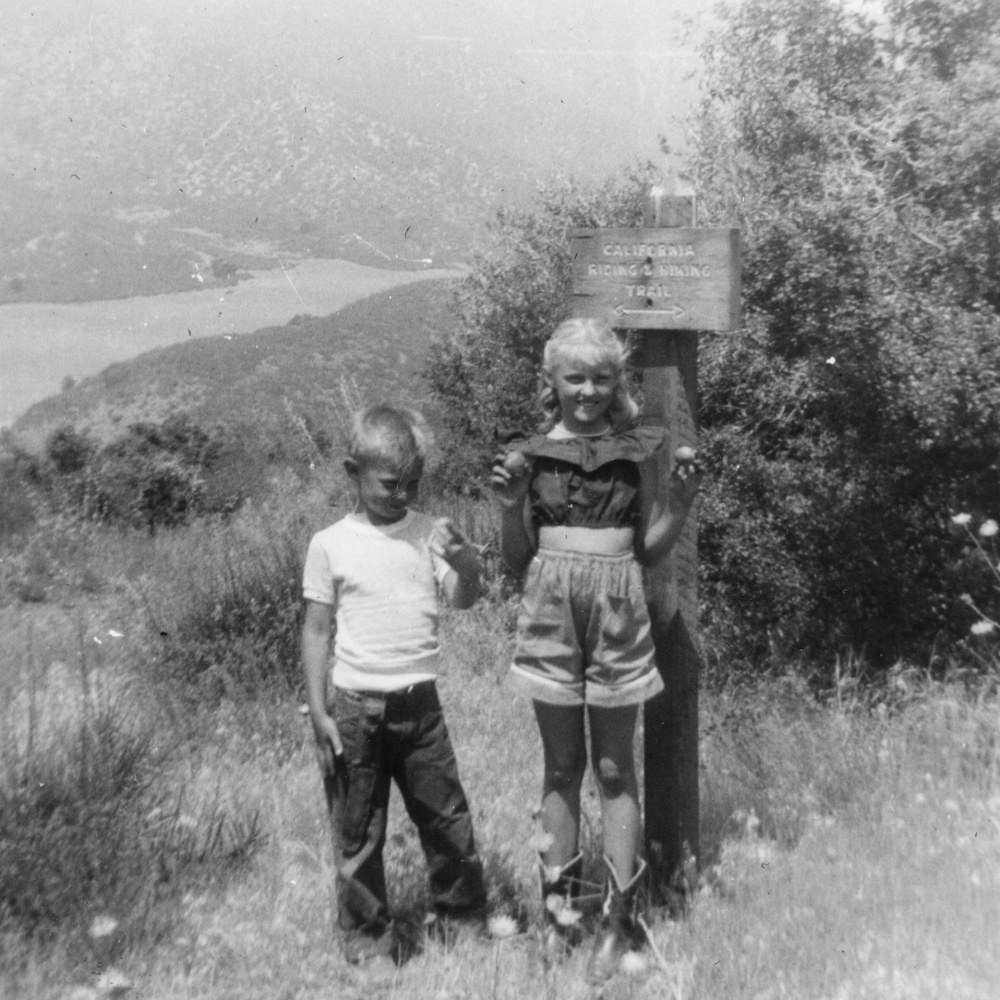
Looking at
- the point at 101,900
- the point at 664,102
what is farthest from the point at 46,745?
the point at 664,102

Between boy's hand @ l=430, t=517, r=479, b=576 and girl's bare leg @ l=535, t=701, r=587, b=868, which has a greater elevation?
boy's hand @ l=430, t=517, r=479, b=576

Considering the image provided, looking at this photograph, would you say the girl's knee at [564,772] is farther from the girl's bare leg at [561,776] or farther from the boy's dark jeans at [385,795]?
the boy's dark jeans at [385,795]

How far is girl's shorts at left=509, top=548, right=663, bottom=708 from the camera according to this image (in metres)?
2.97

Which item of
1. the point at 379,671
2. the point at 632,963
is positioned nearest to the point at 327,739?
the point at 379,671

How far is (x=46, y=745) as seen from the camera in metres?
3.59

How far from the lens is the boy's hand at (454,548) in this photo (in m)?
2.95

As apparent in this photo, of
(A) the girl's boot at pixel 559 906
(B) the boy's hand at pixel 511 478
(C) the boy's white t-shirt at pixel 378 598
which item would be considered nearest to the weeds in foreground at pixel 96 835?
(C) the boy's white t-shirt at pixel 378 598

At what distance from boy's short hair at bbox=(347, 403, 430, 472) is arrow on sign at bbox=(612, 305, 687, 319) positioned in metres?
0.62

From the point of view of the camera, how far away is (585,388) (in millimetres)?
3035

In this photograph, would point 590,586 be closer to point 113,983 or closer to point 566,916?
point 566,916

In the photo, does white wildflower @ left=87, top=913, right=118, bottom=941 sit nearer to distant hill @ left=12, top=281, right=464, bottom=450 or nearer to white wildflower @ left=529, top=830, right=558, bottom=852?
white wildflower @ left=529, top=830, right=558, bottom=852

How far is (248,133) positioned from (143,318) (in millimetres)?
5125

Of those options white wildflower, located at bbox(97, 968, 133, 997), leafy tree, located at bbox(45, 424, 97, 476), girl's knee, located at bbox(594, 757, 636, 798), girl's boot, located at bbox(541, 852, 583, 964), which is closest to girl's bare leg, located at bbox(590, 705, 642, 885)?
girl's knee, located at bbox(594, 757, 636, 798)

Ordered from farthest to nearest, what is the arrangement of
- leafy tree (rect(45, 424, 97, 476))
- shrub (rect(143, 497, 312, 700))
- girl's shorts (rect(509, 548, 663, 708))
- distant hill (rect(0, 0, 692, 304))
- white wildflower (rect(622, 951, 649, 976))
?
1. distant hill (rect(0, 0, 692, 304))
2. leafy tree (rect(45, 424, 97, 476))
3. shrub (rect(143, 497, 312, 700))
4. girl's shorts (rect(509, 548, 663, 708))
5. white wildflower (rect(622, 951, 649, 976))
